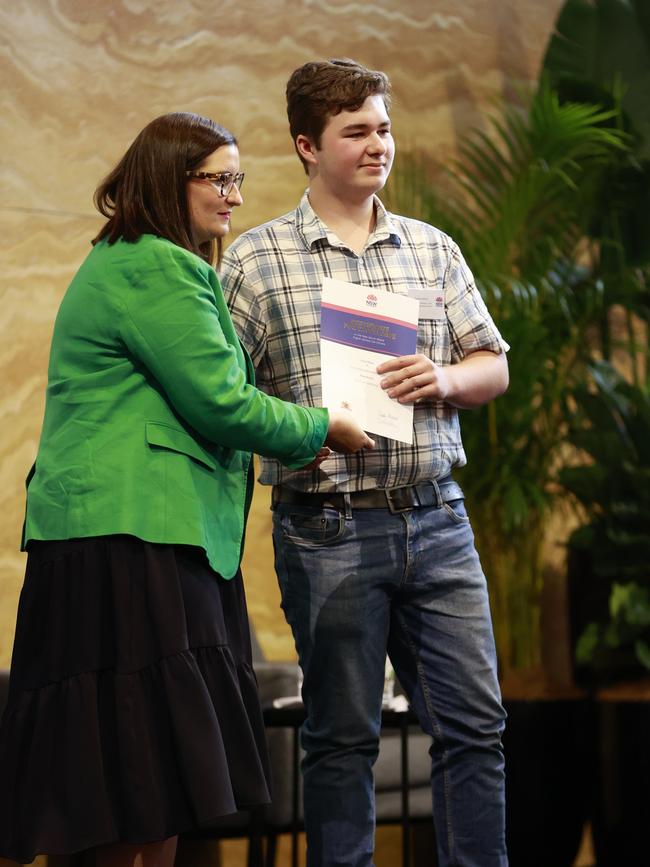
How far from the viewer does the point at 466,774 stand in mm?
1988

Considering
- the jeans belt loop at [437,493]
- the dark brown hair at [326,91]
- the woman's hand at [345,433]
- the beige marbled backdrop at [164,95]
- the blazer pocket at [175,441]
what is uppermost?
the beige marbled backdrop at [164,95]

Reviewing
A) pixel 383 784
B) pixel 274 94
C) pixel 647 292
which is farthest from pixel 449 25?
pixel 383 784

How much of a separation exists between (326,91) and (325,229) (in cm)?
26

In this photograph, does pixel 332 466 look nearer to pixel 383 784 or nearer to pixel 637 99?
pixel 383 784

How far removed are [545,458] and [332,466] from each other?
205cm

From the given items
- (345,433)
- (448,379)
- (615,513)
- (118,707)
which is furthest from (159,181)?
(615,513)

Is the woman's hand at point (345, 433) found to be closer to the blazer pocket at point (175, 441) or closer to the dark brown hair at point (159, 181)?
the blazer pocket at point (175, 441)

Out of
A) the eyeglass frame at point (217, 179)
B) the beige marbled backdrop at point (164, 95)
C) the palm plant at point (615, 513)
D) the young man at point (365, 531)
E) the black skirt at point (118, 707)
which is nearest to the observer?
the black skirt at point (118, 707)

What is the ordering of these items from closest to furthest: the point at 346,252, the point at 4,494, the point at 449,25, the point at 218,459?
1. the point at 218,459
2. the point at 346,252
3. the point at 4,494
4. the point at 449,25

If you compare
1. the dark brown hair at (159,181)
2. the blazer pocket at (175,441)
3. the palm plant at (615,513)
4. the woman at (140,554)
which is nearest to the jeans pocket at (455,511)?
the woman at (140,554)

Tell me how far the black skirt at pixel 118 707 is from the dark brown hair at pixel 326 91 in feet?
2.85

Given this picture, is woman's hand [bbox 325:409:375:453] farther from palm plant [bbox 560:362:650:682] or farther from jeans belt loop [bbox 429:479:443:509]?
palm plant [bbox 560:362:650:682]

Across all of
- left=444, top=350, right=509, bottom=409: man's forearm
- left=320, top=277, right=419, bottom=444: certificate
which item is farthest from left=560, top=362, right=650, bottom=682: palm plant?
left=320, top=277, right=419, bottom=444: certificate

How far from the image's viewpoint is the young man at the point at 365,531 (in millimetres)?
1984
